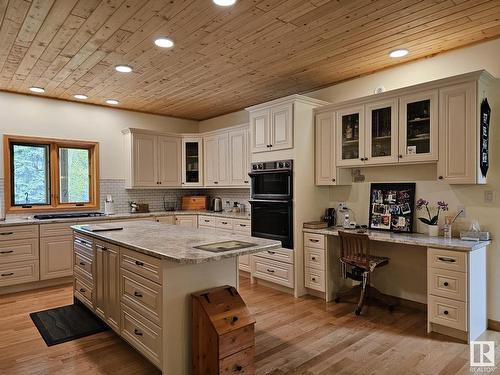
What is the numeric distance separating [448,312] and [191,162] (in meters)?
4.68

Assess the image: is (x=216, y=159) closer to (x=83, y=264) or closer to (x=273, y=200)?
(x=273, y=200)

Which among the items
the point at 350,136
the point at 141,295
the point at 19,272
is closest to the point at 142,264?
the point at 141,295

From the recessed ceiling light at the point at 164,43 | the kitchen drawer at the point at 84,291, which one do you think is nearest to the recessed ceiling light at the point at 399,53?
the recessed ceiling light at the point at 164,43

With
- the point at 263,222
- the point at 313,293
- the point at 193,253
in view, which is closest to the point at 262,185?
the point at 263,222

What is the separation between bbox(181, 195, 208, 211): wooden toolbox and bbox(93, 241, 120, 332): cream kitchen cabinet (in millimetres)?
3208

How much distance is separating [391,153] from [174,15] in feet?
8.24

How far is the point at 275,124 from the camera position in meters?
4.29

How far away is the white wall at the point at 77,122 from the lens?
481 cm

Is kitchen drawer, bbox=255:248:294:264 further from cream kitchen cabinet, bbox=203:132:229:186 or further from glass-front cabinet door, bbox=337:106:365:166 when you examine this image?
cream kitchen cabinet, bbox=203:132:229:186

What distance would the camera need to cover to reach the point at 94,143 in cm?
552

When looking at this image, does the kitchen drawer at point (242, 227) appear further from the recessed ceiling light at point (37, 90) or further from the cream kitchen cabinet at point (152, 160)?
the recessed ceiling light at point (37, 90)

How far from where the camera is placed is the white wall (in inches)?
189

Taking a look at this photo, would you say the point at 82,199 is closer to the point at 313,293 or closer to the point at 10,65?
the point at 10,65

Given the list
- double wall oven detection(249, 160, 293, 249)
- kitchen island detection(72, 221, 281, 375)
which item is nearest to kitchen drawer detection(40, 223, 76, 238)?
kitchen island detection(72, 221, 281, 375)
